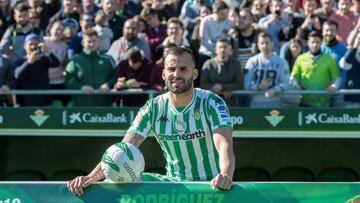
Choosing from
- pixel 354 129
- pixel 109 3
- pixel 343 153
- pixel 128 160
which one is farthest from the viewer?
pixel 109 3

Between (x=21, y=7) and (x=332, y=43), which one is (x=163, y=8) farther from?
(x=332, y=43)

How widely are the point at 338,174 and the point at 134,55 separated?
341cm

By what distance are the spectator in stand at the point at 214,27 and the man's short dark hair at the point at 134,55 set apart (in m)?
1.21

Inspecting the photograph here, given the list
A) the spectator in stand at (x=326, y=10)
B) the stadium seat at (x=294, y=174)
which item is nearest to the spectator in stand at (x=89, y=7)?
the spectator in stand at (x=326, y=10)

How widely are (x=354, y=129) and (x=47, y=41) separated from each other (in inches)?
178

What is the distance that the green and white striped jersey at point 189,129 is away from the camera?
6863mm

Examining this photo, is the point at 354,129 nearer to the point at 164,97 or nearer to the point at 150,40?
the point at 150,40

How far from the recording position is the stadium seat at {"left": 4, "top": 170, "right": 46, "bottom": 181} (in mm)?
12734

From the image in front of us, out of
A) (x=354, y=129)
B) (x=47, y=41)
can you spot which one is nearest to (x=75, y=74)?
(x=47, y=41)

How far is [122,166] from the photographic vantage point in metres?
6.29

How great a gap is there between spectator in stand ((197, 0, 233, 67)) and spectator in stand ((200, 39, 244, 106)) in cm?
102

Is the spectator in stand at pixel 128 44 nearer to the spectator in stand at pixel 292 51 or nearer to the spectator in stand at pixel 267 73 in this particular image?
the spectator in stand at pixel 267 73

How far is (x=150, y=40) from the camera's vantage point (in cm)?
1305

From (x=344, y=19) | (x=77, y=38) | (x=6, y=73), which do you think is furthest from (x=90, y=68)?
(x=344, y=19)
